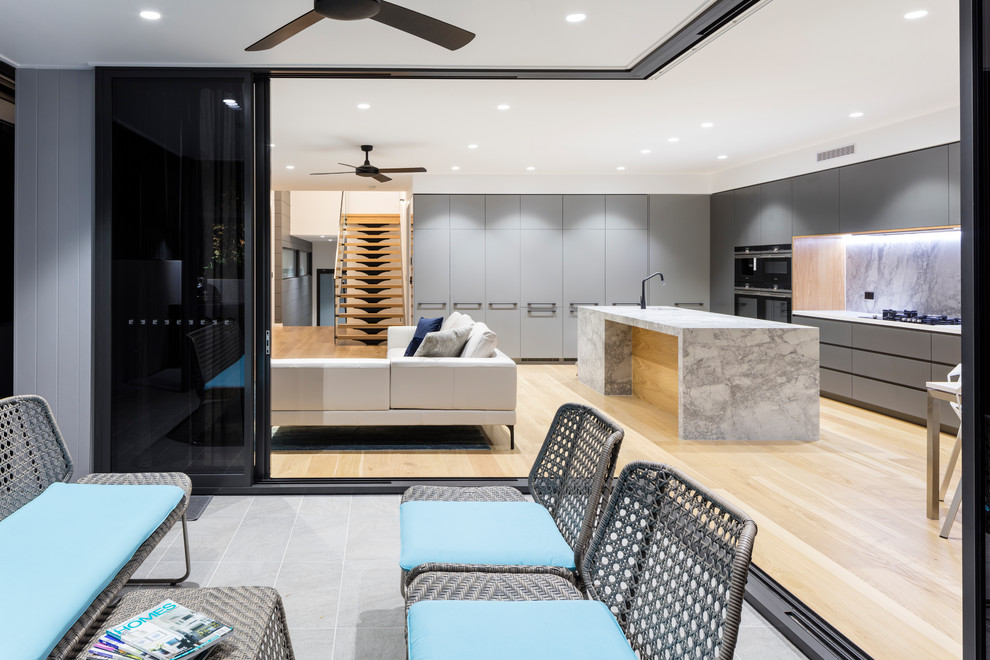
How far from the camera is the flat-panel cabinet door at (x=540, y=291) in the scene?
8.59 m

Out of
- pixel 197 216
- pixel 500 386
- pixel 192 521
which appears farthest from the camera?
pixel 500 386

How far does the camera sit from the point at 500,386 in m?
4.60

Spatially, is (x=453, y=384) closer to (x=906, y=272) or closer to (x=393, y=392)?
(x=393, y=392)

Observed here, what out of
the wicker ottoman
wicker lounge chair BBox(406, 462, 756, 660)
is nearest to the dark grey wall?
the wicker ottoman

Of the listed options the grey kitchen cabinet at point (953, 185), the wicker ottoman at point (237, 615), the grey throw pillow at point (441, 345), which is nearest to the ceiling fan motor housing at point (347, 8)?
the wicker ottoman at point (237, 615)

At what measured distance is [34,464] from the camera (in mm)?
2412

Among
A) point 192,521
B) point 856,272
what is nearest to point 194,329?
point 192,521

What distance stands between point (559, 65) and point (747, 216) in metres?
4.70

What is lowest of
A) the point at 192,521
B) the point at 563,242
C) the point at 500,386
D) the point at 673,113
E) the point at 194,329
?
the point at 192,521

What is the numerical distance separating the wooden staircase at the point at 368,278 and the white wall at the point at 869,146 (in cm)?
538

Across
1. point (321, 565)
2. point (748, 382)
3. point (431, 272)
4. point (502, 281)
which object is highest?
point (431, 272)

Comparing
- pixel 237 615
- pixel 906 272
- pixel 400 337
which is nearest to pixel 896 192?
pixel 906 272

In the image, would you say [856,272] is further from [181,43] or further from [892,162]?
[181,43]

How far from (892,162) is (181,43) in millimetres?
5254
